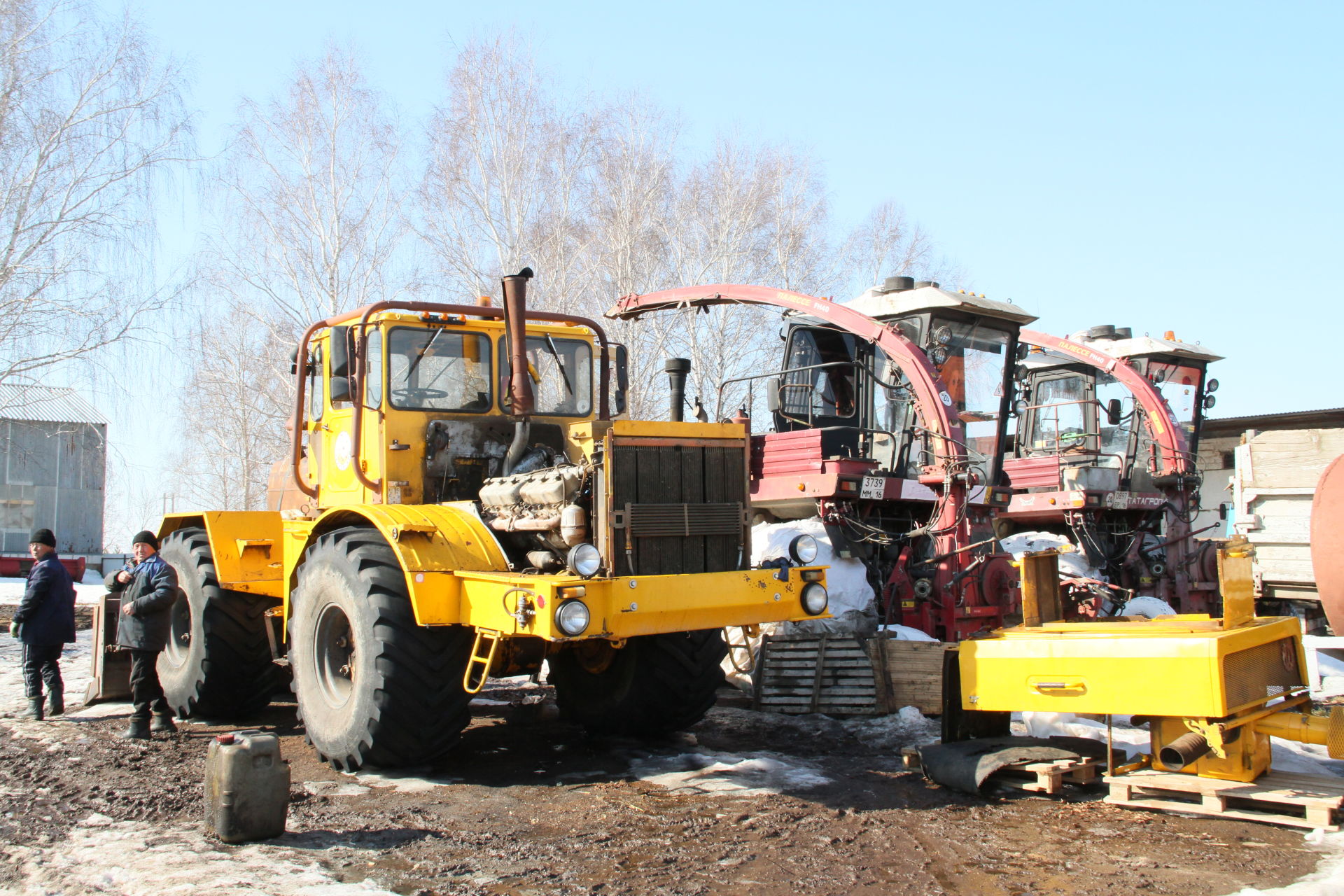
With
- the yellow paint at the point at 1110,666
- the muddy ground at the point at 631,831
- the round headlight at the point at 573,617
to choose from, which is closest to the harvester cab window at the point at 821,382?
the muddy ground at the point at 631,831

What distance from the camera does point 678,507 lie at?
5957mm

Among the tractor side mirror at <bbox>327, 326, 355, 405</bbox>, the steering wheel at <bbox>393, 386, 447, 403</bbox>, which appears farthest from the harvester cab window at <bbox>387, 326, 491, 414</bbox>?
the tractor side mirror at <bbox>327, 326, 355, 405</bbox>

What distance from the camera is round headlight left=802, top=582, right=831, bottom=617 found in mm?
6121

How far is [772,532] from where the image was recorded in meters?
10.6

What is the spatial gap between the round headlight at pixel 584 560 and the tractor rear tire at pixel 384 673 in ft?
3.30

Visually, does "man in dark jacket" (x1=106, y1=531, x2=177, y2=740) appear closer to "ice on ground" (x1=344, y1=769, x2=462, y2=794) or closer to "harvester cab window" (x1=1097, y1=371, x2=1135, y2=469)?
"ice on ground" (x1=344, y1=769, x2=462, y2=794)

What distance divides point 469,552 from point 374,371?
1.56 m

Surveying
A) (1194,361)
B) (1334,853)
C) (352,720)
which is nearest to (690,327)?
(1194,361)

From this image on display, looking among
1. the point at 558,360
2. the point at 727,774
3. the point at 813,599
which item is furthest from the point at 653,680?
the point at 558,360

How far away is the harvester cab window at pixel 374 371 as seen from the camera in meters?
6.79

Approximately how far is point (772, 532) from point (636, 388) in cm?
1206

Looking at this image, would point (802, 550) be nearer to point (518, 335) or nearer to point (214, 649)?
point (518, 335)

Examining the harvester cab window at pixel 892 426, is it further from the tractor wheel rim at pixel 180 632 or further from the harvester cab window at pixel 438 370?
the tractor wheel rim at pixel 180 632

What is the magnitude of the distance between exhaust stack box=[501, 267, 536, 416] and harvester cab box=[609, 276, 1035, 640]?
4.31m
